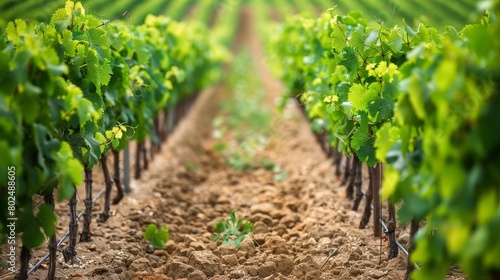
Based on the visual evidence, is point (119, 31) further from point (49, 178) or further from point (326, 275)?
point (326, 275)

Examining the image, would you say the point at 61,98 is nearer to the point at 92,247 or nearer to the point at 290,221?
the point at 92,247

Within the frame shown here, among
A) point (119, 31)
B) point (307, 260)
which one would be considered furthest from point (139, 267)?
point (119, 31)

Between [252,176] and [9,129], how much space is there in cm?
632

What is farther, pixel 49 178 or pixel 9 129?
pixel 49 178

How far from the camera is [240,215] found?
22.9 ft

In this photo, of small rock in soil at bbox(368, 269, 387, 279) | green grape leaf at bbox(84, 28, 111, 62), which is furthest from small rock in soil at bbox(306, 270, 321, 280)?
green grape leaf at bbox(84, 28, 111, 62)

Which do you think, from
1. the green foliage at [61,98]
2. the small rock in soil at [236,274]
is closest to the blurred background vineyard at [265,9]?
the green foliage at [61,98]

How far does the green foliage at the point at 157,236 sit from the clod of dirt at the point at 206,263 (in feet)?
1.66

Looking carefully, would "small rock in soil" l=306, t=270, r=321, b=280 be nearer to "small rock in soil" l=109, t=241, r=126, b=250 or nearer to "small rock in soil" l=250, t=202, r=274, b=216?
"small rock in soil" l=109, t=241, r=126, b=250

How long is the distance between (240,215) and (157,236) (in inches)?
57.9

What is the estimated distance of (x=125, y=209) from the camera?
264 inches

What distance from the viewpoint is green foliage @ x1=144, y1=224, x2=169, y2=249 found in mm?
5695

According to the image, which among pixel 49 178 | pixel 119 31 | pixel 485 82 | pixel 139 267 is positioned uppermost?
pixel 119 31

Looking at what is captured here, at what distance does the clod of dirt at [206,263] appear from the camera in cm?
513
